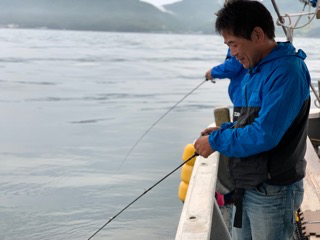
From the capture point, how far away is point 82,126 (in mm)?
15188

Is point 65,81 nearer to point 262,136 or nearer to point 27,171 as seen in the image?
point 27,171

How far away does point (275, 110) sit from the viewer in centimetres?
202

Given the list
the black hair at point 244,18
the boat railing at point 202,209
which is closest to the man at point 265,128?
the black hair at point 244,18

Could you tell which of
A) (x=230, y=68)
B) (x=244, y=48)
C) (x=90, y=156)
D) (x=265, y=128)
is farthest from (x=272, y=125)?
(x=90, y=156)

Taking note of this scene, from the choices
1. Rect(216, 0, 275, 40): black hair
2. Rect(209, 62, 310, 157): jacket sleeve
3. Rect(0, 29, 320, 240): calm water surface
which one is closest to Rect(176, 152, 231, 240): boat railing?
Rect(209, 62, 310, 157): jacket sleeve

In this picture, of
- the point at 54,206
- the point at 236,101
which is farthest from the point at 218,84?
the point at 236,101

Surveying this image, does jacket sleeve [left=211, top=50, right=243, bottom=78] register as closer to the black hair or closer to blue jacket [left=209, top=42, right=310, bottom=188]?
blue jacket [left=209, top=42, right=310, bottom=188]

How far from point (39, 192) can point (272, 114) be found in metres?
7.36

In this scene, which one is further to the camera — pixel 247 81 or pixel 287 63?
pixel 247 81

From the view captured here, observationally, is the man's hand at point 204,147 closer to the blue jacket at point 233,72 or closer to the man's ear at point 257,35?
the man's ear at point 257,35

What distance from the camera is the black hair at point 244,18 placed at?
212 cm

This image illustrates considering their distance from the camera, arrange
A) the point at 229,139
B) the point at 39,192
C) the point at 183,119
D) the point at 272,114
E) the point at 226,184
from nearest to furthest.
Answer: the point at 272,114
the point at 229,139
the point at 226,184
the point at 39,192
the point at 183,119

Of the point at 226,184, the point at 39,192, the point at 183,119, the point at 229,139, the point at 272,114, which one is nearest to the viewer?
the point at 272,114

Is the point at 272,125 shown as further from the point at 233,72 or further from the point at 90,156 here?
the point at 90,156
